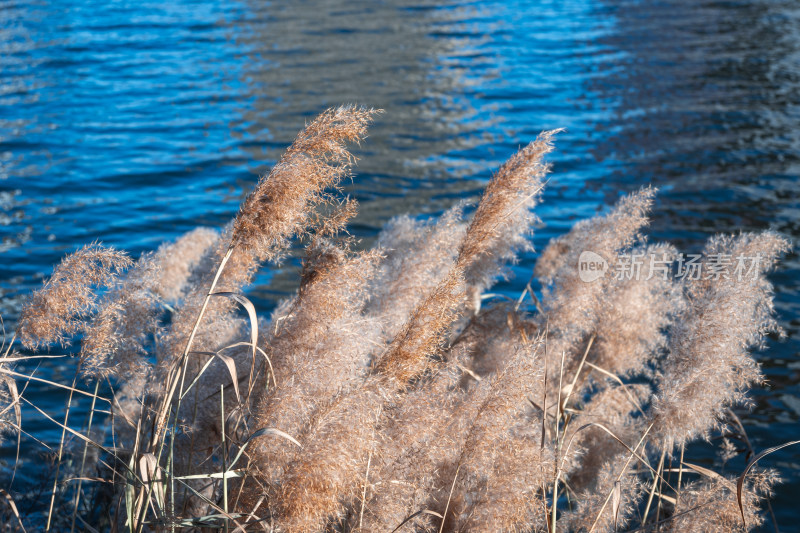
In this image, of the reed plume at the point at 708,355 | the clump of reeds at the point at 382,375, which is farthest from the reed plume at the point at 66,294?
the reed plume at the point at 708,355

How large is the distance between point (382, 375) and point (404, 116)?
9.94 metres

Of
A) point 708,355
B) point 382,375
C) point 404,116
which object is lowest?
point 404,116

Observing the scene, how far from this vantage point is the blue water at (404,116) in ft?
24.5

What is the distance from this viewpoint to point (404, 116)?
11.4 metres

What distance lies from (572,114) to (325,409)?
10074 mm

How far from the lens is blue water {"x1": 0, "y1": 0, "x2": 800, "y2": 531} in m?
7.47

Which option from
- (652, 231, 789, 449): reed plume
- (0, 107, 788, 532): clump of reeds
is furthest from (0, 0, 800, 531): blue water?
(652, 231, 789, 449): reed plume

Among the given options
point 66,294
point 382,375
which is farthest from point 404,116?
point 382,375

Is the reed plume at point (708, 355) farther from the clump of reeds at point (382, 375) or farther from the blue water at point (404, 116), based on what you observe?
the blue water at point (404, 116)

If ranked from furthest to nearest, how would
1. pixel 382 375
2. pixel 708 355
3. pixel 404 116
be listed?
pixel 404 116
pixel 708 355
pixel 382 375

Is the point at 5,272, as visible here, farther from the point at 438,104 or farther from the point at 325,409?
the point at 438,104

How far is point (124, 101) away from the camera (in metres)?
11.5

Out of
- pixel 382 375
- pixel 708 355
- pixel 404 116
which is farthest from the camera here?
pixel 404 116

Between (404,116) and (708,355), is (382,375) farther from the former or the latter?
(404,116)
